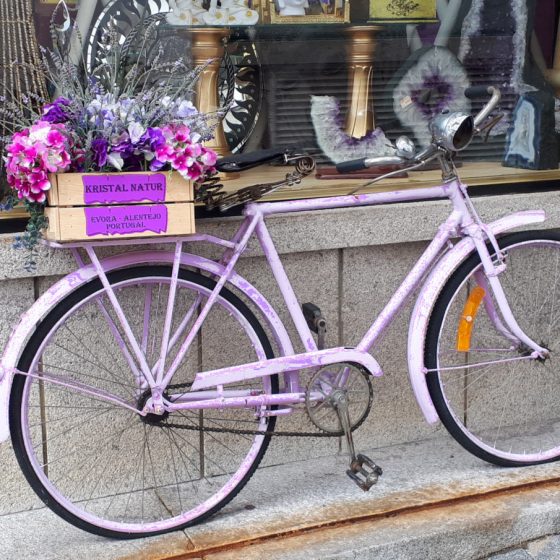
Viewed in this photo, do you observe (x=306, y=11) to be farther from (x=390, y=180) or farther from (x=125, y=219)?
(x=125, y=219)

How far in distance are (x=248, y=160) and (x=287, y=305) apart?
1.93ft

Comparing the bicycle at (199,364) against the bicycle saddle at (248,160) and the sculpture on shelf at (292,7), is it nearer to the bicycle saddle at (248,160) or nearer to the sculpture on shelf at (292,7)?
the bicycle saddle at (248,160)

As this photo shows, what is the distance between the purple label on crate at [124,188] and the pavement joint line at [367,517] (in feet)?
4.21

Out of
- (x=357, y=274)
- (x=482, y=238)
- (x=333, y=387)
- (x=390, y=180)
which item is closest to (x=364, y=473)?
(x=333, y=387)

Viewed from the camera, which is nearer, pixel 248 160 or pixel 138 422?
pixel 248 160

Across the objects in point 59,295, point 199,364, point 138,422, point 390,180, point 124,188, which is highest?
point 124,188

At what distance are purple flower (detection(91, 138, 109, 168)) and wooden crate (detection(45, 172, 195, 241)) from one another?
5 cm

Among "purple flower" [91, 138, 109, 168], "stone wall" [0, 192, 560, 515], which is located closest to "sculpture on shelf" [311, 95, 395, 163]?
"stone wall" [0, 192, 560, 515]

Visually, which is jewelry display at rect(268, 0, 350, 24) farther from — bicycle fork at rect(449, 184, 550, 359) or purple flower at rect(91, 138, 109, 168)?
purple flower at rect(91, 138, 109, 168)

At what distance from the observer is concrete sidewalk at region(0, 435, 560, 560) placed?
353 centimetres

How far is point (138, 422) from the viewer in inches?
154

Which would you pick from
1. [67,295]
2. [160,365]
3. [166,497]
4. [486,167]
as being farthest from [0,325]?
[486,167]

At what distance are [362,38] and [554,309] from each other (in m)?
1.55

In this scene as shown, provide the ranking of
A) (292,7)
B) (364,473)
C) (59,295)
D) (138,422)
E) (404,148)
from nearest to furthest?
(59,295)
(404,148)
(364,473)
(138,422)
(292,7)
